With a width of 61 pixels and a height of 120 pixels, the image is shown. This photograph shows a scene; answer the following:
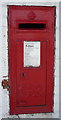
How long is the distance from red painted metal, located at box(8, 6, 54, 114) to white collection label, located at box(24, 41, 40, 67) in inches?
2.3

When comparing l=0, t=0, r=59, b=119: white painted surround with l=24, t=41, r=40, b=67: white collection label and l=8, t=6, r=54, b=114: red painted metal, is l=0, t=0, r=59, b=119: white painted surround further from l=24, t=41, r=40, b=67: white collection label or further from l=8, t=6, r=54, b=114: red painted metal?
l=24, t=41, r=40, b=67: white collection label

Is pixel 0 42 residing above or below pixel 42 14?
below

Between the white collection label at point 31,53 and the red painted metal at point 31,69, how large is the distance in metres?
0.06

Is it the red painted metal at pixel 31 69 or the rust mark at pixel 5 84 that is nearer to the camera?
the red painted metal at pixel 31 69

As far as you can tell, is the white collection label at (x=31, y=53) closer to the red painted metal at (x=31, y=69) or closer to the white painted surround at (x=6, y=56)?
the red painted metal at (x=31, y=69)

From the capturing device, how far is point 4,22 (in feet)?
13.9

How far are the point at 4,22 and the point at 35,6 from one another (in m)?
0.62

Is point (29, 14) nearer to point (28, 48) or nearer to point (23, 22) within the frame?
point (23, 22)

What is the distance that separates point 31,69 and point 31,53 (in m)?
0.29

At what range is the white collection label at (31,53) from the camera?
4332 mm

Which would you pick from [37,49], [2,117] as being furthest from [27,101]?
[37,49]

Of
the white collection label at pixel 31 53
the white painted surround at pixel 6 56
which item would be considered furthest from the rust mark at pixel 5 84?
the white collection label at pixel 31 53

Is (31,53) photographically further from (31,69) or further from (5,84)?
(5,84)

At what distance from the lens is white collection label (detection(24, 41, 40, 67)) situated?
4.33 meters
